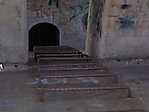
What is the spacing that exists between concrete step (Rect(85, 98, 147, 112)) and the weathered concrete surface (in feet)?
12.3

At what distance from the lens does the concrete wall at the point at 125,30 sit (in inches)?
444

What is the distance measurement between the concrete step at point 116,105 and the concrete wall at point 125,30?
4.05 meters

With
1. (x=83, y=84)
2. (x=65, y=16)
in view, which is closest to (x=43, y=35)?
(x=65, y=16)

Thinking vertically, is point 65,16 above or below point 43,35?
above

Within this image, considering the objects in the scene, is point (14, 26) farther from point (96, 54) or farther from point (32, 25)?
point (32, 25)

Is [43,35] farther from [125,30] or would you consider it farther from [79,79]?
[79,79]

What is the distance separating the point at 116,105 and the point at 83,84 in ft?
5.22

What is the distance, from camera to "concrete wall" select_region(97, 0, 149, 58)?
1129cm

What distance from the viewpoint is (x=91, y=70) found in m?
9.30

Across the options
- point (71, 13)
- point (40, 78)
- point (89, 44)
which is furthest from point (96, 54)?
point (71, 13)

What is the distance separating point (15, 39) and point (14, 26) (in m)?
0.35

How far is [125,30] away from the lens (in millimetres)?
11500

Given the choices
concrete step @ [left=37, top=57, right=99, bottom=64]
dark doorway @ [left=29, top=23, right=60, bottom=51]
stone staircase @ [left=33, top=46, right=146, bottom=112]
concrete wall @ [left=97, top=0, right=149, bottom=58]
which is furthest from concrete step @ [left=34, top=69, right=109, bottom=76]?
dark doorway @ [left=29, top=23, right=60, bottom=51]

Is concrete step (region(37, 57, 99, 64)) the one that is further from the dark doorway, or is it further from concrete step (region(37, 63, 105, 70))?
the dark doorway
